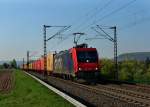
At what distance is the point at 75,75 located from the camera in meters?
37.2

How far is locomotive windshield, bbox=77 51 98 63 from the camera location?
3769cm

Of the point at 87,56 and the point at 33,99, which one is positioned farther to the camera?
the point at 87,56

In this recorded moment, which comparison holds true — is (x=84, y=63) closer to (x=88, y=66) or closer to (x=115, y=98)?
(x=88, y=66)

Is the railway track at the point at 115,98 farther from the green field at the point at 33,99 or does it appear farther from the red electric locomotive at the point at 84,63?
the red electric locomotive at the point at 84,63

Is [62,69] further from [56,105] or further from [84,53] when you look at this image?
[56,105]

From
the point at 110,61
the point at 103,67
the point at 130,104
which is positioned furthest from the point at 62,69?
the point at 130,104

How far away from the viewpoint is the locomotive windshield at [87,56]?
37.7 meters

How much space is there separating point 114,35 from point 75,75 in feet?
38.3

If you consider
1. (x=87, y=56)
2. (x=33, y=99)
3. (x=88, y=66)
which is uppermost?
(x=87, y=56)

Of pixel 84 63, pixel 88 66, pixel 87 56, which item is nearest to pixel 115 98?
pixel 88 66

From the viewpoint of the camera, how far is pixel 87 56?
37.9 meters

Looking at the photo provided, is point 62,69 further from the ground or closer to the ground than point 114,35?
closer to the ground

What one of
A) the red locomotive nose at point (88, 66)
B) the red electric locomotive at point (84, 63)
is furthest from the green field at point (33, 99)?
the red locomotive nose at point (88, 66)

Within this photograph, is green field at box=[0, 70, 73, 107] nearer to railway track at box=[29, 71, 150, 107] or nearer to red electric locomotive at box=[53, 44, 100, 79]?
railway track at box=[29, 71, 150, 107]
